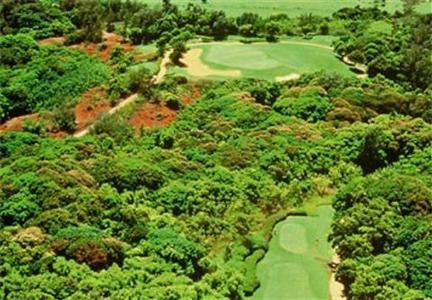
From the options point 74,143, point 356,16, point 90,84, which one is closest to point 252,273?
point 74,143

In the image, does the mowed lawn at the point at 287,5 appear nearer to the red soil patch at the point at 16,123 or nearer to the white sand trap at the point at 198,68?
the white sand trap at the point at 198,68

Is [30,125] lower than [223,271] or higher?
lower

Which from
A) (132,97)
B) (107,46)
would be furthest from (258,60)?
(107,46)

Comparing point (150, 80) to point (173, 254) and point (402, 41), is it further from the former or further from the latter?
point (173, 254)

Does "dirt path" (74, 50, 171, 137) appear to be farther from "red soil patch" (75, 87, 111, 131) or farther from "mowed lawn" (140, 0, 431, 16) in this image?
"mowed lawn" (140, 0, 431, 16)

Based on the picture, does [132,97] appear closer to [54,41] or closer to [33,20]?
[54,41]
